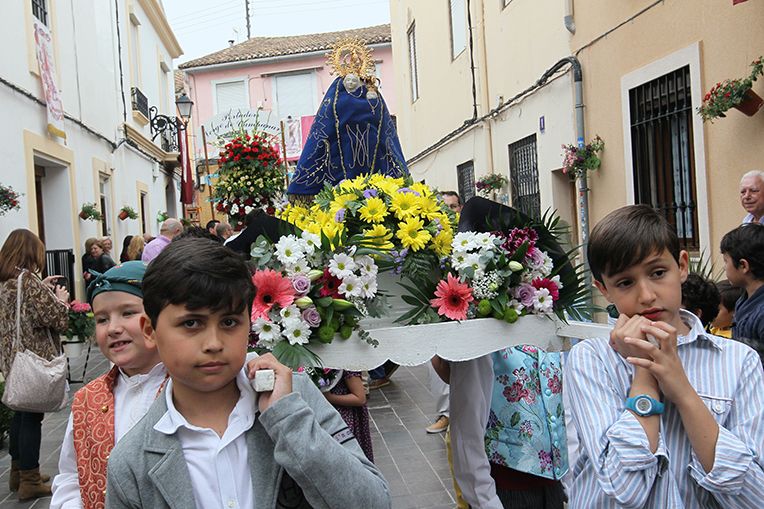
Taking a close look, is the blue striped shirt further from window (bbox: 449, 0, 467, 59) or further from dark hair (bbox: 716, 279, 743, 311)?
window (bbox: 449, 0, 467, 59)

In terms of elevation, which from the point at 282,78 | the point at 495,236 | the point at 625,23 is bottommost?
the point at 495,236

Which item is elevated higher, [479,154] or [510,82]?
[510,82]

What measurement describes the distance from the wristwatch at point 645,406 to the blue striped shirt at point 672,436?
0.06 feet

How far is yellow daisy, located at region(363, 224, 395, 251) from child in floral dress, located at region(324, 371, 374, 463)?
1.09m

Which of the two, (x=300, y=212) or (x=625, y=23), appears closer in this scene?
(x=300, y=212)

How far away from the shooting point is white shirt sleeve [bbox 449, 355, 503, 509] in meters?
3.08

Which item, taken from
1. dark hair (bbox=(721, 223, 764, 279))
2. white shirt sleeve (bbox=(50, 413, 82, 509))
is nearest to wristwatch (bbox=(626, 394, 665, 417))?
white shirt sleeve (bbox=(50, 413, 82, 509))

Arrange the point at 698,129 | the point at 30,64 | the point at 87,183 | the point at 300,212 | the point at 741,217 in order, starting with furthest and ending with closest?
the point at 87,183 < the point at 30,64 < the point at 698,129 < the point at 741,217 < the point at 300,212

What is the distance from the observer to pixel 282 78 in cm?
2978

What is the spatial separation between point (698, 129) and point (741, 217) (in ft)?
3.15

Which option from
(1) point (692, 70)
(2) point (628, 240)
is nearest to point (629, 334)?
(2) point (628, 240)

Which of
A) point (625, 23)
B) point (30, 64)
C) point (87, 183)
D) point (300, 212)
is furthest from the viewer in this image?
point (87, 183)

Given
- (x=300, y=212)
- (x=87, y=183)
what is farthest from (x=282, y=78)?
(x=300, y=212)

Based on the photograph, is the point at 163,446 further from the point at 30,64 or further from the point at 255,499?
the point at 30,64
